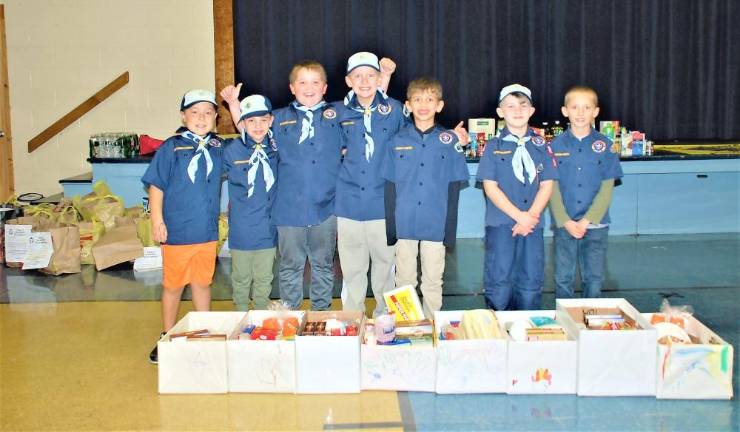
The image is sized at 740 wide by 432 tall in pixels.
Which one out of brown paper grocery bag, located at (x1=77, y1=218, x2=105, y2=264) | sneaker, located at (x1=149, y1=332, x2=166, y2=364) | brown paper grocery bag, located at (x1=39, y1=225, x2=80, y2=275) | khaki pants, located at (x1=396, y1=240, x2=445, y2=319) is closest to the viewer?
sneaker, located at (x1=149, y1=332, x2=166, y2=364)

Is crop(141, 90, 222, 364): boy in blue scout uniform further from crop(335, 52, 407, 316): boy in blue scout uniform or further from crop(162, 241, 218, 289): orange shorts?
crop(335, 52, 407, 316): boy in blue scout uniform

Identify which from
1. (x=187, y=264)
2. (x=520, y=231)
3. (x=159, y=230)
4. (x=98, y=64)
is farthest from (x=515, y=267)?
(x=98, y=64)

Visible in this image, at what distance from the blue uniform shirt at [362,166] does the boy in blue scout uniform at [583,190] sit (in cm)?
85

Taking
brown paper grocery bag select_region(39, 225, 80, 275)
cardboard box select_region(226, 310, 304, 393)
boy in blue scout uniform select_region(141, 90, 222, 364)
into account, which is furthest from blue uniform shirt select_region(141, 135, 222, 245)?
brown paper grocery bag select_region(39, 225, 80, 275)

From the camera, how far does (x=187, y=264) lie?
3619 mm

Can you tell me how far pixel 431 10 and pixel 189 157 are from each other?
4.62 metres

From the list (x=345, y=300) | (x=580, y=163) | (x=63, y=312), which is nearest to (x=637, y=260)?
(x=580, y=163)

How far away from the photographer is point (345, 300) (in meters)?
3.85

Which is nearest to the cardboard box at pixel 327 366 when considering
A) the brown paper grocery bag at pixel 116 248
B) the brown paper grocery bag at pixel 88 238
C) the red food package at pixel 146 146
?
the brown paper grocery bag at pixel 116 248

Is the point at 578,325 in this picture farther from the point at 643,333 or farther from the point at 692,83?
the point at 692,83

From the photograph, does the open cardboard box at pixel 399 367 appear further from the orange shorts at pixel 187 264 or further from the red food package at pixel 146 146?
the red food package at pixel 146 146

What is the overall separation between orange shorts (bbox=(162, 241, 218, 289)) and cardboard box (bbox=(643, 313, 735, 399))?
6.41ft

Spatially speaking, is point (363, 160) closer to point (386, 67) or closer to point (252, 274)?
point (386, 67)

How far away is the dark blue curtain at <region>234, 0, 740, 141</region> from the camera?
7516 millimetres
